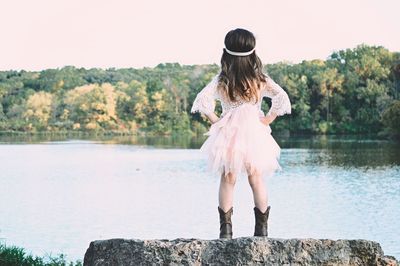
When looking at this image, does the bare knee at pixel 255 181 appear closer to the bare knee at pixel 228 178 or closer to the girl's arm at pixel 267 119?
the bare knee at pixel 228 178

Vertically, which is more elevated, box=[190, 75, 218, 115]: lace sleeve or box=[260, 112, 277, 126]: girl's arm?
box=[190, 75, 218, 115]: lace sleeve

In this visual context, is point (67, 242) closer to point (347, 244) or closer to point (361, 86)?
point (347, 244)

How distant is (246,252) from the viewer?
3.55 metres

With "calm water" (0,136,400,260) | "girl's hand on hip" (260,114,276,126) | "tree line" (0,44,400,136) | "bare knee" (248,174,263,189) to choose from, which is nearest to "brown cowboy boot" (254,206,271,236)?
"bare knee" (248,174,263,189)

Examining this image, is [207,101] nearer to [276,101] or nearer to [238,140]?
[238,140]

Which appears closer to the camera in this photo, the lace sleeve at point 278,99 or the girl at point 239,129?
the girl at point 239,129

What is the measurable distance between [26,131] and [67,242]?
216ft

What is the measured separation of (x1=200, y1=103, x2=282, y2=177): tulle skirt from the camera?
4.18 m

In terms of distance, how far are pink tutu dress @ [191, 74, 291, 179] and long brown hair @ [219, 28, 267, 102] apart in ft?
0.18

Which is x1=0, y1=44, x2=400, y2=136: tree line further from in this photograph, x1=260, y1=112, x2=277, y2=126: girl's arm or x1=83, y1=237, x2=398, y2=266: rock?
x1=83, y1=237, x2=398, y2=266: rock

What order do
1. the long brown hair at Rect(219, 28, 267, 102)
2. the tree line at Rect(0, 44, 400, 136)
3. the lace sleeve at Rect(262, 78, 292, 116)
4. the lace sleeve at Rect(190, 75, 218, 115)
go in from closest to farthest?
the long brown hair at Rect(219, 28, 267, 102) → the lace sleeve at Rect(190, 75, 218, 115) → the lace sleeve at Rect(262, 78, 292, 116) → the tree line at Rect(0, 44, 400, 136)

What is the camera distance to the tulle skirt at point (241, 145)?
418cm

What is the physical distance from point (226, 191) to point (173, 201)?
1857 cm

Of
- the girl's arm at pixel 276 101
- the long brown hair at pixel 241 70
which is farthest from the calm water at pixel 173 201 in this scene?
the long brown hair at pixel 241 70
